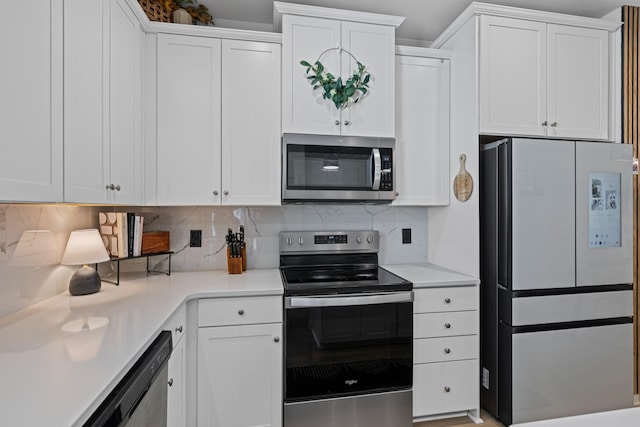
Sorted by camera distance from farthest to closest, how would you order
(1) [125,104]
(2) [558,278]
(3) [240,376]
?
(2) [558,278] → (3) [240,376] → (1) [125,104]

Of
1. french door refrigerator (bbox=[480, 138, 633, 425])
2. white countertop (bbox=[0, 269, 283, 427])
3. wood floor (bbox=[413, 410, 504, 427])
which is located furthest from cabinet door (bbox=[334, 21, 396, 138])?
wood floor (bbox=[413, 410, 504, 427])

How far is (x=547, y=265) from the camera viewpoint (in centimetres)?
201

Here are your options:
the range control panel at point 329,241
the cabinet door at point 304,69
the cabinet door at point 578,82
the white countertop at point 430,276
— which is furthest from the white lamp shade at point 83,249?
the cabinet door at point 578,82

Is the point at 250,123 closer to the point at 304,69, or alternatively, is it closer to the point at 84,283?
the point at 304,69

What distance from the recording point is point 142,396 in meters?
1.02

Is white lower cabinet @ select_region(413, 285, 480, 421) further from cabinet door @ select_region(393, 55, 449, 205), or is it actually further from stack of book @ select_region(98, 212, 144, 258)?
stack of book @ select_region(98, 212, 144, 258)

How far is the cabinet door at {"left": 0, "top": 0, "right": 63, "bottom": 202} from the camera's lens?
923mm

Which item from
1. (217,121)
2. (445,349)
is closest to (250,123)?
(217,121)

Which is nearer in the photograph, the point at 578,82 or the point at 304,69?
the point at 304,69

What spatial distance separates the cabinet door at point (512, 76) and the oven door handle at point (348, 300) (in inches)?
45.2

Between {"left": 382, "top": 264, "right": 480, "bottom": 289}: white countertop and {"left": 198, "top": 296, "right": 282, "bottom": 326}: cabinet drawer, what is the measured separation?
853 mm

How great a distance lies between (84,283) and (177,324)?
0.53m

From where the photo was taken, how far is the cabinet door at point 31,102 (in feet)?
3.03

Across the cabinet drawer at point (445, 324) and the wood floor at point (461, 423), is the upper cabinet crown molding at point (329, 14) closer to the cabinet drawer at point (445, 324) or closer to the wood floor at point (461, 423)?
the cabinet drawer at point (445, 324)
